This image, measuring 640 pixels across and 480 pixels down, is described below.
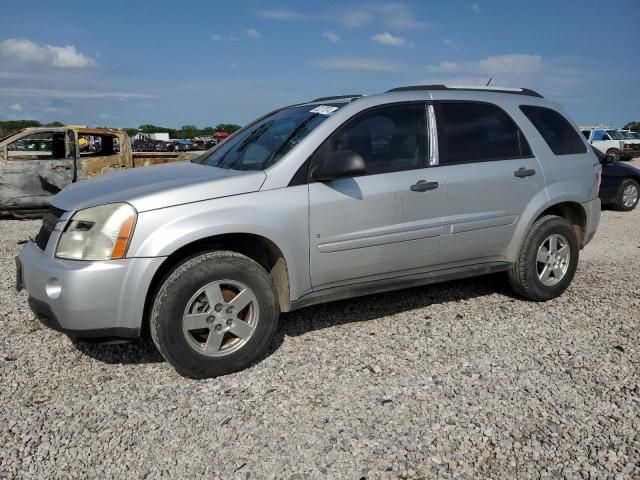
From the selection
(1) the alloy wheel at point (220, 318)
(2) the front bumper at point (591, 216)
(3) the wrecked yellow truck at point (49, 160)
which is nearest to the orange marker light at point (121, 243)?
(1) the alloy wheel at point (220, 318)

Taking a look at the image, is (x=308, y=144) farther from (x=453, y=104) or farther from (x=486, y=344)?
(x=486, y=344)

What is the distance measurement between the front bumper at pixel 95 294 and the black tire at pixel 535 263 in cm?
301

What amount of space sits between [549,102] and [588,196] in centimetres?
92

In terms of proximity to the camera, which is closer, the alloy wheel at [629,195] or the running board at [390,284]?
the running board at [390,284]

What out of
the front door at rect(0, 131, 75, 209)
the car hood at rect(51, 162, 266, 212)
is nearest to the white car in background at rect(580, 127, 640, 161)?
the front door at rect(0, 131, 75, 209)

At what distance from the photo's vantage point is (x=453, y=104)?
4.35m

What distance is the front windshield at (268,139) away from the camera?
3826 mm

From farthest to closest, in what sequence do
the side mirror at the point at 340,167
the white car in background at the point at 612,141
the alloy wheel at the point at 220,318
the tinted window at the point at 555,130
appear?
the white car in background at the point at 612,141 → the tinted window at the point at 555,130 → the side mirror at the point at 340,167 → the alloy wheel at the point at 220,318

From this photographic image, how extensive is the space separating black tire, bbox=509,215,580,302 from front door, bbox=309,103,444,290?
94 centimetres

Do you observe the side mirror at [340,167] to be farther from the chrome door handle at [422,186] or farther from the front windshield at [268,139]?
the chrome door handle at [422,186]

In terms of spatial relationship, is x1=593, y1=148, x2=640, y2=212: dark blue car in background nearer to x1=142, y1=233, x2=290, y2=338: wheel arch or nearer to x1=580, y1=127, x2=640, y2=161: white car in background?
x1=142, y1=233, x2=290, y2=338: wheel arch

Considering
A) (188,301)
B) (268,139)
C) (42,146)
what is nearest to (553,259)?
→ (268,139)

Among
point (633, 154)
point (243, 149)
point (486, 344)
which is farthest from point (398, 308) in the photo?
point (633, 154)

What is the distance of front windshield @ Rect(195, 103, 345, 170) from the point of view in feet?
12.6
